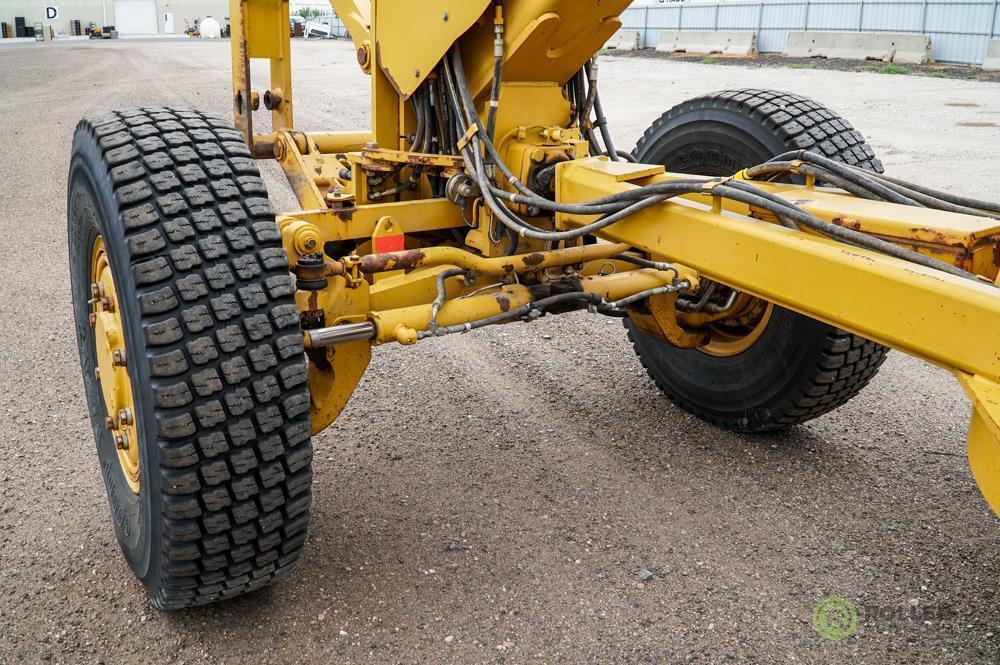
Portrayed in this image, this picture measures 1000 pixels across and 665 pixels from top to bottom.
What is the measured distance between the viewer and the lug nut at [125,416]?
297 cm

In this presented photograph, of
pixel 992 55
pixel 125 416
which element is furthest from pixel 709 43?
pixel 125 416

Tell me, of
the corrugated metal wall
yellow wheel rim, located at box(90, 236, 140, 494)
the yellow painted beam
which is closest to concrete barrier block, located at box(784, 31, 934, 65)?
the corrugated metal wall

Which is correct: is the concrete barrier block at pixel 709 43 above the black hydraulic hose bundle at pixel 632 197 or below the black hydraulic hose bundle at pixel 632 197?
above

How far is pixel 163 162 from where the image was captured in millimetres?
2832

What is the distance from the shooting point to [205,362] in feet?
8.51

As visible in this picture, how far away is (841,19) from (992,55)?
674cm

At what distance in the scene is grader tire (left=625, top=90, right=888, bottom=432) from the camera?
153 inches

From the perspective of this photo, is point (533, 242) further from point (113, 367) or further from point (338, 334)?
point (113, 367)

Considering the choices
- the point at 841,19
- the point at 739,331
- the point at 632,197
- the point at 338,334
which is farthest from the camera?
the point at 841,19

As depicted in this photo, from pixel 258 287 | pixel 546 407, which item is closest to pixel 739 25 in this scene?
pixel 546 407

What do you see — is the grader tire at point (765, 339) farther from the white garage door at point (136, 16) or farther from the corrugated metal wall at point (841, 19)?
the white garage door at point (136, 16)

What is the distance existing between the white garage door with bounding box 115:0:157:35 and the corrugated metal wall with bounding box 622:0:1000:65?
48718 mm

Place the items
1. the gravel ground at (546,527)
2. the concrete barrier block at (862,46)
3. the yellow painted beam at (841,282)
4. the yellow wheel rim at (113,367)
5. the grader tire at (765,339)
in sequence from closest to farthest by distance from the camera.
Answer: the yellow painted beam at (841,282) < the gravel ground at (546,527) < the yellow wheel rim at (113,367) < the grader tire at (765,339) < the concrete barrier block at (862,46)

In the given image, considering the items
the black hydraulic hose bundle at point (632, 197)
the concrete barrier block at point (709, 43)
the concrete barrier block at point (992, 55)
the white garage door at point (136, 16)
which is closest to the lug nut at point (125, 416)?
the black hydraulic hose bundle at point (632, 197)
